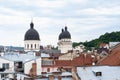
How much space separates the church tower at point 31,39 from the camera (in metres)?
172

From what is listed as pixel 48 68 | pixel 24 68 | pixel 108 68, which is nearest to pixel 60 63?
pixel 48 68

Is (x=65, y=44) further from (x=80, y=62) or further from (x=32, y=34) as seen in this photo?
(x=80, y=62)

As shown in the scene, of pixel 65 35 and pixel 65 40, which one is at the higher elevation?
pixel 65 35

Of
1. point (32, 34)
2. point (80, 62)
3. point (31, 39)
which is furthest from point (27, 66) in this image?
point (31, 39)

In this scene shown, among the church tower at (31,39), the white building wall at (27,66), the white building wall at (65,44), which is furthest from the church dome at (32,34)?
the white building wall at (27,66)

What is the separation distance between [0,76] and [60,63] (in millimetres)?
35914

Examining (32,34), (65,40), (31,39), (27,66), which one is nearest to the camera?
(27,66)

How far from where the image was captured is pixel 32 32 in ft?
562

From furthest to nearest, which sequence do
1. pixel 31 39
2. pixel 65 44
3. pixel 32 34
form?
pixel 65 44 → pixel 31 39 → pixel 32 34

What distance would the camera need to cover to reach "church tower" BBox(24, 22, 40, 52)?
172 meters

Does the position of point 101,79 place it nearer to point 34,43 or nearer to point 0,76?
point 0,76

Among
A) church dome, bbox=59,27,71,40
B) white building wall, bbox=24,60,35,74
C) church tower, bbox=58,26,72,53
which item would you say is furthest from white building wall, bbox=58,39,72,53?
white building wall, bbox=24,60,35,74

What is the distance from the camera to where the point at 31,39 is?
574 ft

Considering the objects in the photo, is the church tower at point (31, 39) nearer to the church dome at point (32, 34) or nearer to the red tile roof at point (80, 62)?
the church dome at point (32, 34)
